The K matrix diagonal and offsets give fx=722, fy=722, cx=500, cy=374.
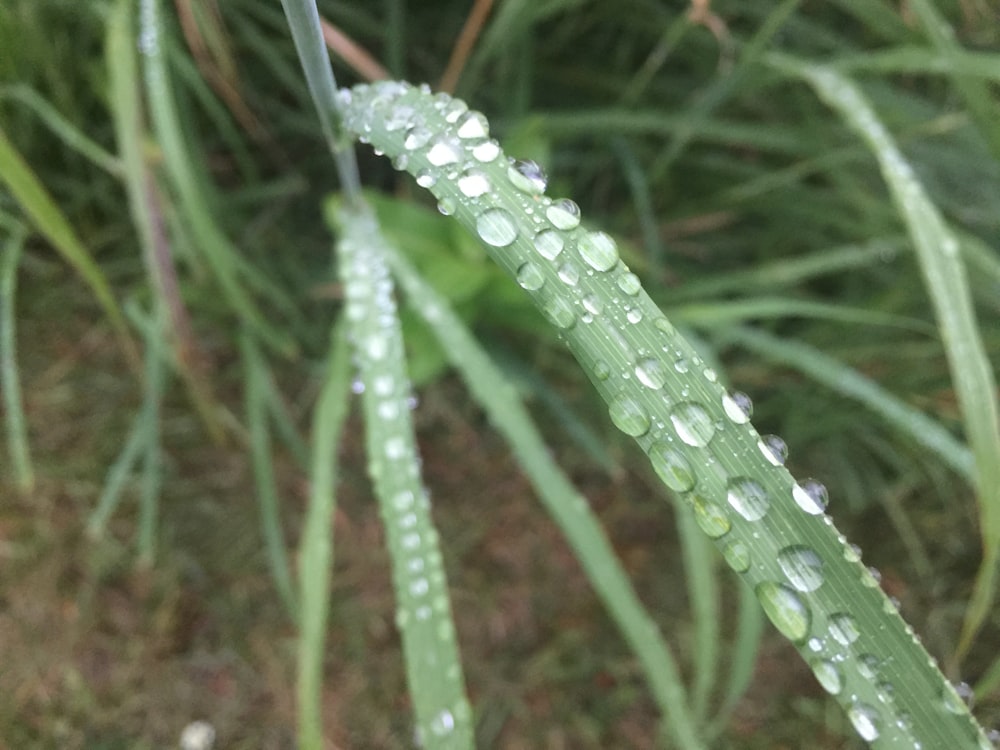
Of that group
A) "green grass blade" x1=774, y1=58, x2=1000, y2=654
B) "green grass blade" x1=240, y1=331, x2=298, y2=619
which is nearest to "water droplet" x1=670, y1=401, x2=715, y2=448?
"green grass blade" x1=774, y1=58, x2=1000, y2=654

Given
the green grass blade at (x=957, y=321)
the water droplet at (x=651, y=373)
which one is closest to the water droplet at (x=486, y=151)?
the water droplet at (x=651, y=373)

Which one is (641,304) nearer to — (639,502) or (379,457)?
(379,457)

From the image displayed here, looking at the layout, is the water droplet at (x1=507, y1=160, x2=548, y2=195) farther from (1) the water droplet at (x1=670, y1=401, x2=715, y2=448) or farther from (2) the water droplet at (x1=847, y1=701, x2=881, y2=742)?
(2) the water droplet at (x1=847, y1=701, x2=881, y2=742)

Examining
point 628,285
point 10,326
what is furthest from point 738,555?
point 10,326

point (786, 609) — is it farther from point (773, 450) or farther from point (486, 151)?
point (486, 151)

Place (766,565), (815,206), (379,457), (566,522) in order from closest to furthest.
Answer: (766,565)
(379,457)
(566,522)
(815,206)

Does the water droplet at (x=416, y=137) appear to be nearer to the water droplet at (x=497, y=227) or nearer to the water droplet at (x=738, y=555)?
the water droplet at (x=497, y=227)

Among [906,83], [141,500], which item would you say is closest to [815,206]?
[906,83]
